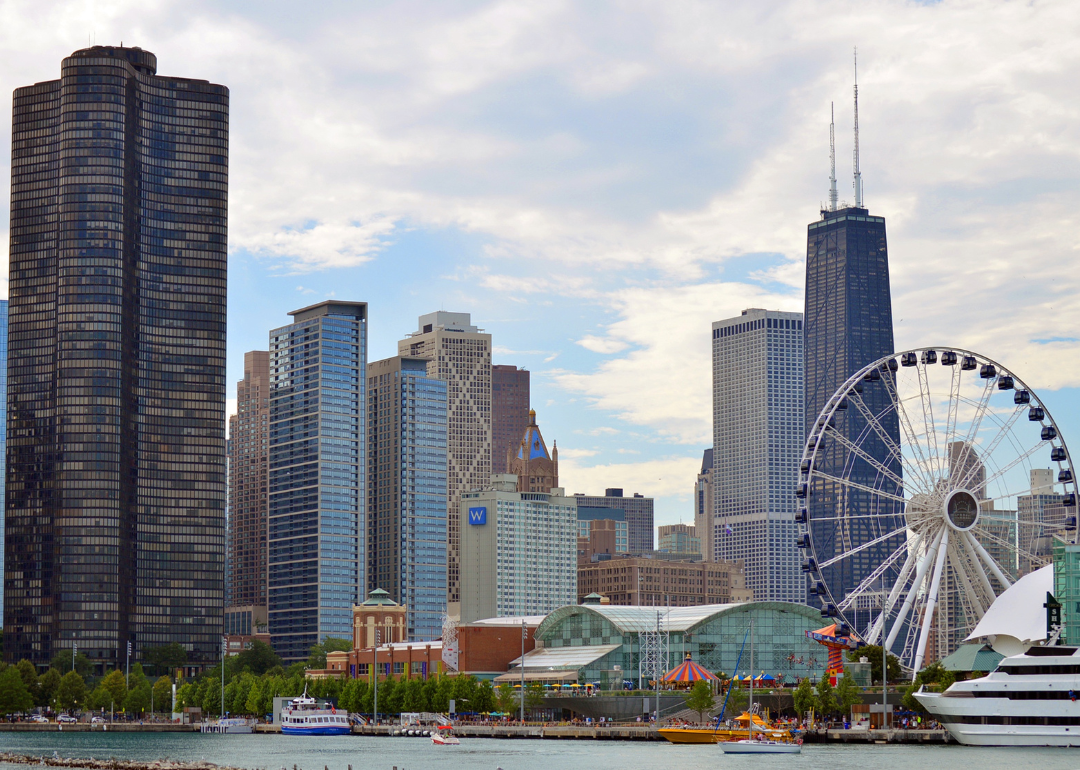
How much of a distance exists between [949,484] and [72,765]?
302 ft

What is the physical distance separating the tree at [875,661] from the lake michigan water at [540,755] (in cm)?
1790

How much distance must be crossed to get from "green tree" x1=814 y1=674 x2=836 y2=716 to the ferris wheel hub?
22.8 m

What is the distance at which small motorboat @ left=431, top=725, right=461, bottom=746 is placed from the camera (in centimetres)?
17669

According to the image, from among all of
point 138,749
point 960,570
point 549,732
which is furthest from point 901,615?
point 138,749

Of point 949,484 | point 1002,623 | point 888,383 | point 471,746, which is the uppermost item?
point 888,383

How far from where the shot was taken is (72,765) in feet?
413

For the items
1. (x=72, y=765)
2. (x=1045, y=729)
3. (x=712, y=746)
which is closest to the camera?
(x=72, y=765)

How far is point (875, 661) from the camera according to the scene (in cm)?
17788

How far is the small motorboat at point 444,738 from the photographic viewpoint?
6956 inches

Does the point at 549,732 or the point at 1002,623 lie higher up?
the point at 1002,623

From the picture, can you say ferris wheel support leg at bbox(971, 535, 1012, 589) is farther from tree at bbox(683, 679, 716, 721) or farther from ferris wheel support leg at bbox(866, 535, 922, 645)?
tree at bbox(683, 679, 716, 721)

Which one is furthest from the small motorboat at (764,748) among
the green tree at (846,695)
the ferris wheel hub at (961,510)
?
the ferris wheel hub at (961,510)

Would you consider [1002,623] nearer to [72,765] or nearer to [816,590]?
[816,590]

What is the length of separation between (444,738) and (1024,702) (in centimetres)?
6594
